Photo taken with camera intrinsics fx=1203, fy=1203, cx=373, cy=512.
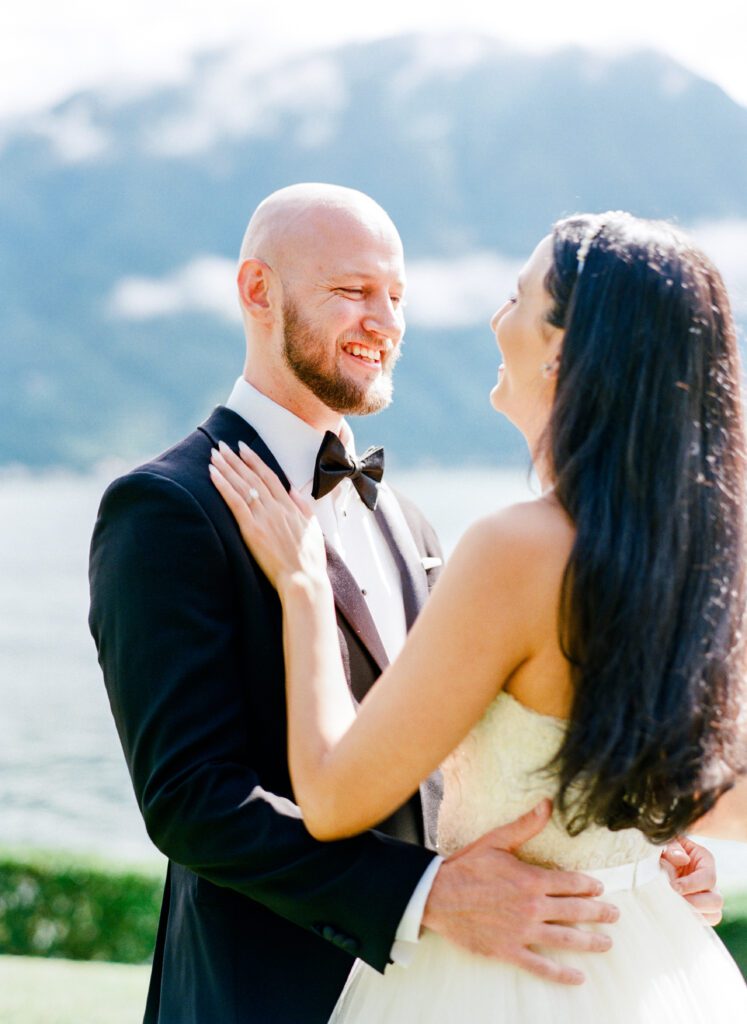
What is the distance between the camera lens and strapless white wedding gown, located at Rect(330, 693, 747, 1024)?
6.77 ft

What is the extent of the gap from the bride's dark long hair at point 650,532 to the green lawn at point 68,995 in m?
3.86

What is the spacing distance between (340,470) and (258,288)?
0.50 metres

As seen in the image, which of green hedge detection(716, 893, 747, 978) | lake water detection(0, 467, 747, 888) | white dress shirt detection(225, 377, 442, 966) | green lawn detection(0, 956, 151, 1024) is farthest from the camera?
lake water detection(0, 467, 747, 888)

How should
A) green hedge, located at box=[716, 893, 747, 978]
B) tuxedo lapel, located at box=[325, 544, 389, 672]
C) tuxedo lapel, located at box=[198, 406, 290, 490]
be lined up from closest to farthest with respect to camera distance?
1. tuxedo lapel, located at box=[325, 544, 389, 672]
2. tuxedo lapel, located at box=[198, 406, 290, 490]
3. green hedge, located at box=[716, 893, 747, 978]

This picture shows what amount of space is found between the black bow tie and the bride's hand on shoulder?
17cm

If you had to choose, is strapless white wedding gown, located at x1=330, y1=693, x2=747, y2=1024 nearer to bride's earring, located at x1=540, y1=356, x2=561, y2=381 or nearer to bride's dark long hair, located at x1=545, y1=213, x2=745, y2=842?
bride's dark long hair, located at x1=545, y1=213, x2=745, y2=842

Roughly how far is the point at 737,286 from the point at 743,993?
1.33 metres

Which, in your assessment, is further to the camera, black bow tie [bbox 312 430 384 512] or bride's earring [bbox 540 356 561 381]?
black bow tie [bbox 312 430 384 512]

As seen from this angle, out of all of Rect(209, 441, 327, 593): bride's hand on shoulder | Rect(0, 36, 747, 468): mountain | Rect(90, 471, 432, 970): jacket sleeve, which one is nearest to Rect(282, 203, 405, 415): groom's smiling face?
Rect(209, 441, 327, 593): bride's hand on shoulder

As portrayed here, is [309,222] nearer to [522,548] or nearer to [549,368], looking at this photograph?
[549,368]

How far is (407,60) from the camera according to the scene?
152m

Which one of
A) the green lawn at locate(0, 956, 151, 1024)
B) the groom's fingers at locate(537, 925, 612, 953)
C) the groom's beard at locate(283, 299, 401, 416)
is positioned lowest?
the green lawn at locate(0, 956, 151, 1024)

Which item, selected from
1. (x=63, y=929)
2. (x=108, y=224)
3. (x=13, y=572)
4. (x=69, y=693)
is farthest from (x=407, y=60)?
(x=63, y=929)

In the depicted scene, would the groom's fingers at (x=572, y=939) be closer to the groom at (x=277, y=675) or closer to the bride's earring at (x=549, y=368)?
the groom at (x=277, y=675)
